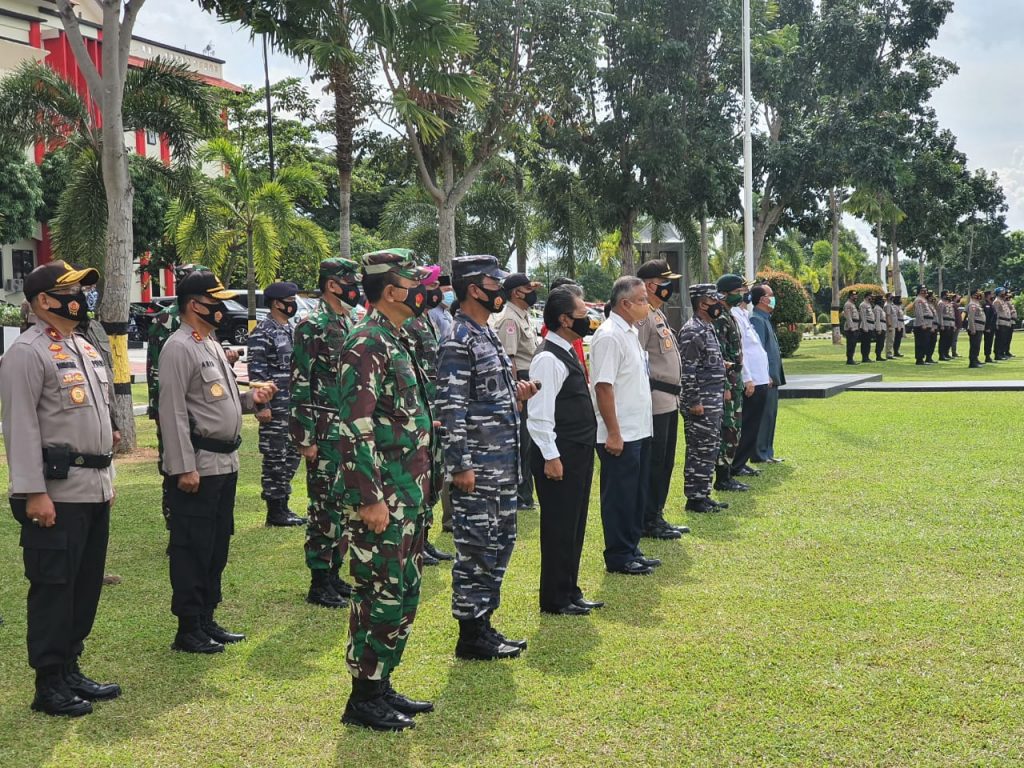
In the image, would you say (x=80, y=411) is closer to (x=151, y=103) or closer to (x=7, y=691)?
(x=7, y=691)

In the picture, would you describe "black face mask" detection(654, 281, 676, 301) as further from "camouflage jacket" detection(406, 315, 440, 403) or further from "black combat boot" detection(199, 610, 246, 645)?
"black combat boot" detection(199, 610, 246, 645)

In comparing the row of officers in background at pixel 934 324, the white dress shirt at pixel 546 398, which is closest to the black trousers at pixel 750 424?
the white dress shirt at pixel 546 398

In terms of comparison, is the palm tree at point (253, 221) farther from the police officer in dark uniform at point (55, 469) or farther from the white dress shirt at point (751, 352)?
the police officer in dark uniform at point (55, 469)

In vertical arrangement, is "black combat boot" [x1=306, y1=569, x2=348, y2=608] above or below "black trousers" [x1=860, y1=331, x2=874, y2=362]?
below

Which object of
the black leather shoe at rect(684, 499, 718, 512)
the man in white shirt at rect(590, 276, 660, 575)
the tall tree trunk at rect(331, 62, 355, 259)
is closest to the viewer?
the man in white shirt at rect(590, 276, 660, 575)

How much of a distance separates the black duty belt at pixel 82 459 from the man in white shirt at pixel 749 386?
650 centimetres

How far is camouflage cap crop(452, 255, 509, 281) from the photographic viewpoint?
5168mm

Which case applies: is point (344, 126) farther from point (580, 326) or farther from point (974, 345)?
point (974, 345)

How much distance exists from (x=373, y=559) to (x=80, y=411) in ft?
4.92

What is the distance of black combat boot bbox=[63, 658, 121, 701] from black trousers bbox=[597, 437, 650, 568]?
3.07m

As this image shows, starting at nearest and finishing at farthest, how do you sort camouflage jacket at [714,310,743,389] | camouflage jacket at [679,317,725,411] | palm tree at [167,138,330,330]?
1. camouflage jacket at [679,317,725,411]
2. camouflage jacket at [714,310,743,389]
3. palm tree at [167,138,330,330]

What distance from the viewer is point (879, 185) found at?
28578 millimetres

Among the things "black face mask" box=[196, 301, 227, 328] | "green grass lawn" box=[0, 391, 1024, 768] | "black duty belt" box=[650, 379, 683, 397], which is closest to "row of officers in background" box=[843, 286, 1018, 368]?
"green grass lawn" box=[0, 391, 1024, 768]

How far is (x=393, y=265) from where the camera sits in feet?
14.3
